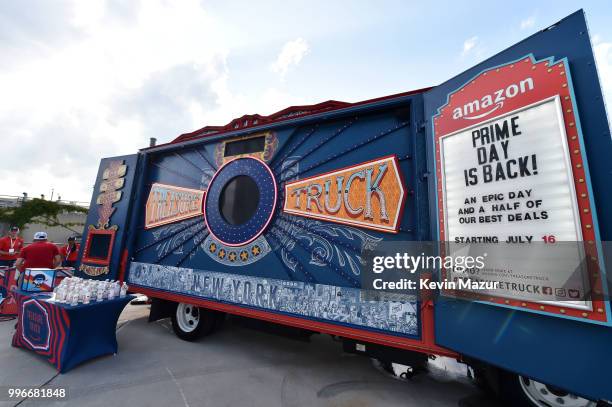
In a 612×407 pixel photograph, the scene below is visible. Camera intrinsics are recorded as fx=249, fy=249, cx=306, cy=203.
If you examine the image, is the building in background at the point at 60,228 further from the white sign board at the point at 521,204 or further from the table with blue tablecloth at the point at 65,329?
the white sign board at the point at 521,204

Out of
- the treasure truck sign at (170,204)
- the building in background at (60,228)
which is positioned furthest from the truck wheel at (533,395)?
the building in background at (60,228)

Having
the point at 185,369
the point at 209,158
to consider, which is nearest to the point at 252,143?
the point at 209,158

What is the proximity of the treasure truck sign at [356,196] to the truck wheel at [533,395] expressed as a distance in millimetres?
1915

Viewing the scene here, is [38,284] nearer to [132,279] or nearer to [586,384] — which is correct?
[132,279]

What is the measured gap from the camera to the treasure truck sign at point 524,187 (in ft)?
6.06

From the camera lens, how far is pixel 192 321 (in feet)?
15.2

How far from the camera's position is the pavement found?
2.85 m

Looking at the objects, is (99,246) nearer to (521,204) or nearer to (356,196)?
(356,196)

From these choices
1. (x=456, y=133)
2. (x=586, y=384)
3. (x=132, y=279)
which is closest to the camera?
(x=586, y=384)

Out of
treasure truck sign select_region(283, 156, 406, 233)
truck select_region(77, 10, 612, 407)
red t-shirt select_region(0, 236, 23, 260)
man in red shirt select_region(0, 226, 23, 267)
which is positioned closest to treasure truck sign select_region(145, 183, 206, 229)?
truck select_region(77, 10, 612, 407)

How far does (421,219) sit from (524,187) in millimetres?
925

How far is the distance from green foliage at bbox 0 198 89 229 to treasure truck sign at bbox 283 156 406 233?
28452mm

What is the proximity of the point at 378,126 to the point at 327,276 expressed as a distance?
6.88 feet

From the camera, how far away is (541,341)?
1.95m
